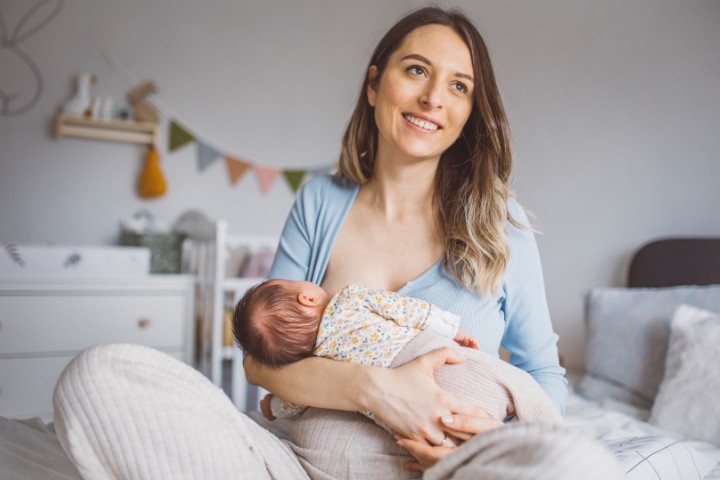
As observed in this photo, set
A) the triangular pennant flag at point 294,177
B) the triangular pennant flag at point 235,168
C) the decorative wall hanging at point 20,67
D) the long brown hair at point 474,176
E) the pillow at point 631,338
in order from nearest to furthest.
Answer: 1. the long brown hair at point 474,176
2. the pillow at point 631,338
3. the decorative wall hanging at point 20,67
4. the triangular pennant flag at point 235,168
5. the triangular pennant flag at point 294,177

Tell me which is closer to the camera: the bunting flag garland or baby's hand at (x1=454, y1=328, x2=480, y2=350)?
baby's hand at (x1=454, y1=328, x2=480, y2=350)

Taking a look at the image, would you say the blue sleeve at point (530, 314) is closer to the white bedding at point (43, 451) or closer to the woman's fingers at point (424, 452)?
the white bedding at point (43, 451)

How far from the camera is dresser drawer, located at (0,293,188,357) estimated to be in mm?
2428

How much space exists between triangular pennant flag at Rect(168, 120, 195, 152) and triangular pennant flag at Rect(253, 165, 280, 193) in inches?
17.7

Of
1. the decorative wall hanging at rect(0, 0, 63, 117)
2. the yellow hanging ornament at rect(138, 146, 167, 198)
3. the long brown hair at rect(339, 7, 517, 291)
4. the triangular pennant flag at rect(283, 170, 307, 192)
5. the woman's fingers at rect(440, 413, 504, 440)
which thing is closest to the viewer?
the woman's fingers at rect(440, 413, 504, 440)

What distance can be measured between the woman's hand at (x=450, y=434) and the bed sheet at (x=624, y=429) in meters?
0.33

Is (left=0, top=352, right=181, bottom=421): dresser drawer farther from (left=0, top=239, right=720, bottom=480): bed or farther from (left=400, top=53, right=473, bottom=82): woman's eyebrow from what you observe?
(left=400, top=53, right=473, bottom=82): woman's eyebrow

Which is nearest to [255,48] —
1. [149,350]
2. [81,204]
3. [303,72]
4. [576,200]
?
[303,72]

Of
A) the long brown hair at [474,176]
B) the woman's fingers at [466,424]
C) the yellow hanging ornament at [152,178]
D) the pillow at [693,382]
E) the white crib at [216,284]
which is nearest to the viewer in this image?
the woman's fingers at [466,424]

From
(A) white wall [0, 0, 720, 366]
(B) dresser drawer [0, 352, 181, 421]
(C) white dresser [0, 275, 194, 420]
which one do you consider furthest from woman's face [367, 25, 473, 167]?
(B) dresser drawer [0, 352, 181, 421]

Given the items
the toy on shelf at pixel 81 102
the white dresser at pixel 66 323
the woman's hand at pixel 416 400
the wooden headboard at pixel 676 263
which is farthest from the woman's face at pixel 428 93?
the toy on shelf at pixel 81 102

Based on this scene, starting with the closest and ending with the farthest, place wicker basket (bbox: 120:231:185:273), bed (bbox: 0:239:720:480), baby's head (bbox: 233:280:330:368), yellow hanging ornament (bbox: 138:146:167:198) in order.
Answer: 1. baby's head (bbox: 233:280:330:368)
2. bed (bbox: 0:239:720:480)
3. wicker basket (bbox: 120:231:185:273)
4. yellow hanging ornament (bbox: 138:146:167:198)

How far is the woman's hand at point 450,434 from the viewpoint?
0.91 meters

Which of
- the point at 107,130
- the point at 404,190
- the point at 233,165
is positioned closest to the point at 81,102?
the point at 107,130
